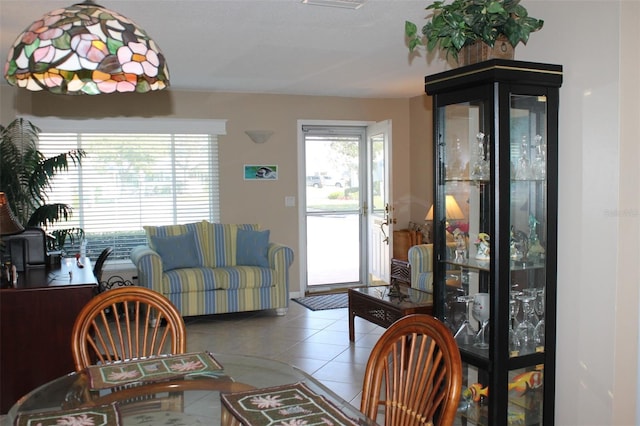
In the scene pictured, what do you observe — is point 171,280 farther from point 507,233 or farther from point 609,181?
point 609,181

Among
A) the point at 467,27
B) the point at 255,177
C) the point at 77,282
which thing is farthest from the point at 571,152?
the point at 255,177

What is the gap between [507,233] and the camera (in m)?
2.89

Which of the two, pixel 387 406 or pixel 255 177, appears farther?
pixel 255 177

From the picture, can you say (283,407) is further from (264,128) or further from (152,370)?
(264,128)

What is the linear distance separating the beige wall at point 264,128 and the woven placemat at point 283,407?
553 cm

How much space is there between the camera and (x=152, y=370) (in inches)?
87.0

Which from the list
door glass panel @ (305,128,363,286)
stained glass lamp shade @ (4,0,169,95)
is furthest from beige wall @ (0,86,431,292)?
stained glass lamp shade @ (4,0,169,95)

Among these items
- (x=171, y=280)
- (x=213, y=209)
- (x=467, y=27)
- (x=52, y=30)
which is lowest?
(x=171, y=280)

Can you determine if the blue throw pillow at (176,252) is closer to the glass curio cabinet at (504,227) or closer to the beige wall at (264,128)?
the beige wall at (264,128)

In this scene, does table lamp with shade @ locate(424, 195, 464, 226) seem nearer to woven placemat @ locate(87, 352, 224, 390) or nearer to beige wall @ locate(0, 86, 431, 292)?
woven placemat @ locate(87, 352, 224, 390)

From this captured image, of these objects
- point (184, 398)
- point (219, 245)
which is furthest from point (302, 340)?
point (184, 398)

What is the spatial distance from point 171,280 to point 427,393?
454 cm

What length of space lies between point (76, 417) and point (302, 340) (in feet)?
12.7

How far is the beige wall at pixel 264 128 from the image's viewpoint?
7117 millimetres
